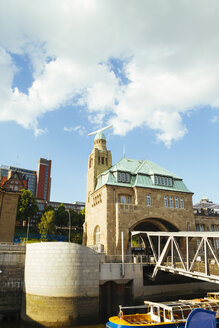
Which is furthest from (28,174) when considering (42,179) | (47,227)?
(47,227)

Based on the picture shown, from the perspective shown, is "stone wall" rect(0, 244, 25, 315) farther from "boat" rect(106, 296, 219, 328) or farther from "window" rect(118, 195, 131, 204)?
"window" rect(118, 195, 131, 204)

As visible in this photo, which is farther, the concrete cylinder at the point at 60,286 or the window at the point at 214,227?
the window at the point at 214,227

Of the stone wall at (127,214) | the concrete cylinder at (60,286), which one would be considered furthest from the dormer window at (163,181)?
the concrete cylinder at (60,286)

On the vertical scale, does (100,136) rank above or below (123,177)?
above

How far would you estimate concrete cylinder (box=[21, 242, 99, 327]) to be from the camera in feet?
78.5

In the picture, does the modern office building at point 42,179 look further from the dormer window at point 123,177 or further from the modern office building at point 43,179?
the dormer window at point 123,177

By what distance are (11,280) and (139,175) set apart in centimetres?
2694

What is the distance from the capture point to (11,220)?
3966 centimetres

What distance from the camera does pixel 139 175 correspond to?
4556cm

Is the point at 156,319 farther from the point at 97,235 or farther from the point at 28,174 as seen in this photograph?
the point at 28,174

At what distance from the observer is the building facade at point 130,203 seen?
39.6 m

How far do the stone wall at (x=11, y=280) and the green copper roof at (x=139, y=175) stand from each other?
18493 millimetres

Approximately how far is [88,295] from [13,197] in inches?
873

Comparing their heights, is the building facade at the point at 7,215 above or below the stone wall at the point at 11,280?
above
